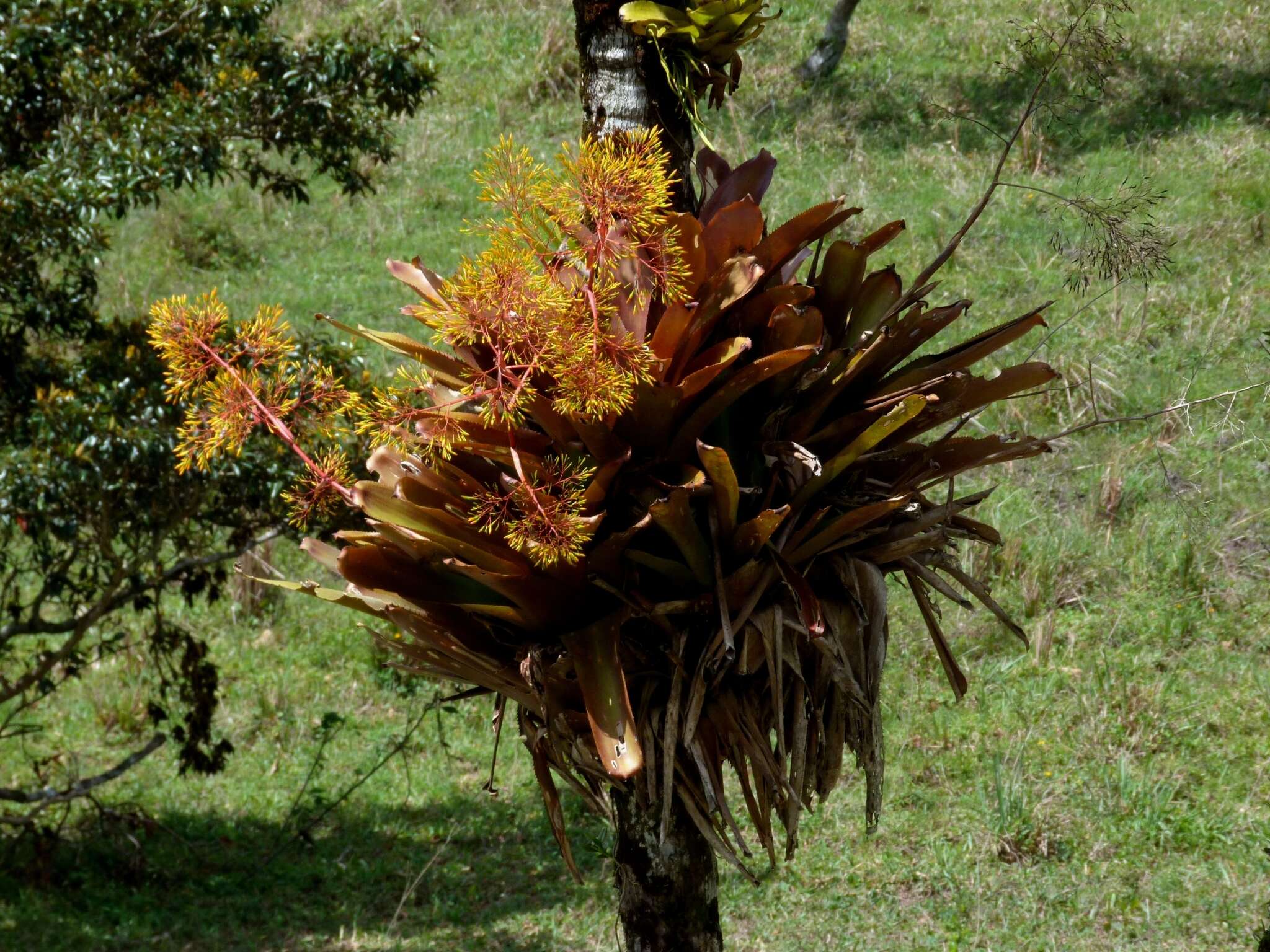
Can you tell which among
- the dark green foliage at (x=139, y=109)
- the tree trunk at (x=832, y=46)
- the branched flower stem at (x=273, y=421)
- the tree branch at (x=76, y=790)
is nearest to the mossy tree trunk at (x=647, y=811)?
the branched flower stem at (x=273, y=421)

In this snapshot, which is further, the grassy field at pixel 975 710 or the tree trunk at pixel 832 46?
the tree trunk at pixel 832 46

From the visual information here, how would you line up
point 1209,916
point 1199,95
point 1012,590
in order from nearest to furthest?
point 1209,916 → point 1012,590 → point 1199,95

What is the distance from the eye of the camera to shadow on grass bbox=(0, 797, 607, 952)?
5496 mm

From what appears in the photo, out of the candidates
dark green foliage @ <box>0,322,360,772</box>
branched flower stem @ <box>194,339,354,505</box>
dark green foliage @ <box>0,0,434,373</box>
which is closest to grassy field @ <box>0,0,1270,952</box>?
dark green foliage @ <box>0,322,360,772</box>

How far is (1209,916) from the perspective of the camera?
15.3 feet

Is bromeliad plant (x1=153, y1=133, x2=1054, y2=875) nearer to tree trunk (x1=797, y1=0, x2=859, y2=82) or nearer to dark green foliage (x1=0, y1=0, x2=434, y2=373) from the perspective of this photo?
dark green foliage (x1=0, y1=0, x2=434, y2=373)

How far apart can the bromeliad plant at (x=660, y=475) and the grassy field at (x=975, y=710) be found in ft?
3.17

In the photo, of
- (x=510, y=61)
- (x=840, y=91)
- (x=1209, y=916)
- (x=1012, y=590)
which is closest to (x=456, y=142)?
(x=510, y=61)

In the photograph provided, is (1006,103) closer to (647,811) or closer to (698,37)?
(698,37)

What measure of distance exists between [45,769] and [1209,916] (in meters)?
5.64

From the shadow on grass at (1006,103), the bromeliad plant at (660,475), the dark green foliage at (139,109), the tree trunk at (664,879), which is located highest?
the shadow on grass at (1006,103)

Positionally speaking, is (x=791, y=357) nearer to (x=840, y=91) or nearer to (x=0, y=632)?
(x=0, y=632)

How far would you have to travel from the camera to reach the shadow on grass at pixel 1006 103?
950 centimetres

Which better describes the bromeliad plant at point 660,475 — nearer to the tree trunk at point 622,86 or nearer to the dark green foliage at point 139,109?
the tree trunk at point 622,86
